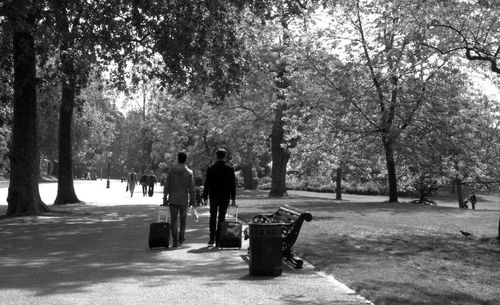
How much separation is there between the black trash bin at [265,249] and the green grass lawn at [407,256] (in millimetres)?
980

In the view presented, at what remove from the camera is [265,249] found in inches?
363

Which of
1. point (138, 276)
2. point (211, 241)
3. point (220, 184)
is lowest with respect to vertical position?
point (138, 276)

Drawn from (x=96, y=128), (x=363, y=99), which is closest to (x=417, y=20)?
(x=363, y=99)

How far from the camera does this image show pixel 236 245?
1267 cm

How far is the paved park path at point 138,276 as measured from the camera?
7527mm

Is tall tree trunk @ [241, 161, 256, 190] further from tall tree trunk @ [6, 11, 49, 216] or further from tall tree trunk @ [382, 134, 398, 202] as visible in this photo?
tall tree trunk @ [6, 11, 49, 216]

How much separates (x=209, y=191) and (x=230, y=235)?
0.98 metres

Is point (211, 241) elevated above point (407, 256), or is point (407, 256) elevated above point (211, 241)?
point (211, 241)

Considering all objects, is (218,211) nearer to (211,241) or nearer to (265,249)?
(211,241)

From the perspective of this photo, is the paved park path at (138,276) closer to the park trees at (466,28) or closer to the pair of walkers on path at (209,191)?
the pair of walkers on path at (209,191)

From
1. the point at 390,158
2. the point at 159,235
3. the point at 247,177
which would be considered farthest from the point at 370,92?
the point at 247,177

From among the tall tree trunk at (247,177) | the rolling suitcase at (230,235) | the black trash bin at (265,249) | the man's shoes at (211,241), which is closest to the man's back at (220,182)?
the rolling suitcase at (230,235)

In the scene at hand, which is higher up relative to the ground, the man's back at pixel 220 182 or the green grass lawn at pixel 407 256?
the man's back at pixel 220 182

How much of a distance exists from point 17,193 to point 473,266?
15.2m
